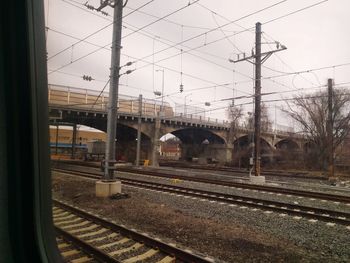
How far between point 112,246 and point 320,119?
108 ft

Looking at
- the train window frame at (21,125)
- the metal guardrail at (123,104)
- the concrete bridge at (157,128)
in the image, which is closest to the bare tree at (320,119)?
the concrete bridge at (157,128)

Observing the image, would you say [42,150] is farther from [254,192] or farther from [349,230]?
[254,192]

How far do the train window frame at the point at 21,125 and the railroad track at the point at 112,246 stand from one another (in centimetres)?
290

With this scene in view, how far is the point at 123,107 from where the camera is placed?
39.6 meters

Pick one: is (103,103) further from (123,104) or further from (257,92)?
(257,92)

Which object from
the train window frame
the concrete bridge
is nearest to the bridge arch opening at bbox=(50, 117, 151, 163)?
the concrete bridge

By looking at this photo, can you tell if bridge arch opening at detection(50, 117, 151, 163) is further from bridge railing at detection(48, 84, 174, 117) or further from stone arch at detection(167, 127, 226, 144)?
stone arch at detection(167, 127, 226, 144)

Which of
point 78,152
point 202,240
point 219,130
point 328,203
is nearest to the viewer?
point 202,240

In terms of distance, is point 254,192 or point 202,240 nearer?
point 202,240

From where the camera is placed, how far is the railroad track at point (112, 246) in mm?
6312

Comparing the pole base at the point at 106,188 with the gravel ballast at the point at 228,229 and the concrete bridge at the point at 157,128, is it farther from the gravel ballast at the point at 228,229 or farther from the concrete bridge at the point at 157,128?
the concrete bridge at the point at 157,128

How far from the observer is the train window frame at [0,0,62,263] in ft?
8.11

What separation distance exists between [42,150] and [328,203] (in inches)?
552

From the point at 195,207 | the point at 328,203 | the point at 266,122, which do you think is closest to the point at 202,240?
the point at 195,207
